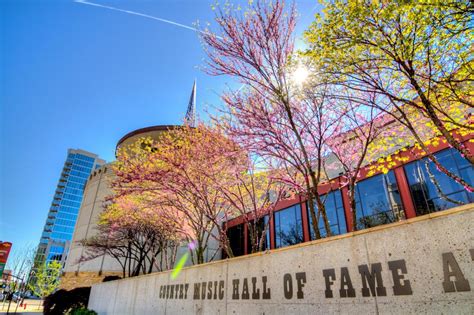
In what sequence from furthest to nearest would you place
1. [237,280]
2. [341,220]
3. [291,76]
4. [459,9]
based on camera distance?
[341,220]
[291,76]
[237,280]
[459,9]

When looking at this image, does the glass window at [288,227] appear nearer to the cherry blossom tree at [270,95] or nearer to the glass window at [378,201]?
the glass window at [378,201]

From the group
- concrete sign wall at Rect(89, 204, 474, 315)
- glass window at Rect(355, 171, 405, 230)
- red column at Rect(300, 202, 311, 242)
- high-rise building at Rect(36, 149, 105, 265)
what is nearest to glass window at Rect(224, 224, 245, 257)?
red column at Rect(300, 202, 311, 242)

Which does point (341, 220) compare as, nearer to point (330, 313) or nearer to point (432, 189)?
point (432, 189)

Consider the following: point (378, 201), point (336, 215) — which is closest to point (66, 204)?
point (336, 215)

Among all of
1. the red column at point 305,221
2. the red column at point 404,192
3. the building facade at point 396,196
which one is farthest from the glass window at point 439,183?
the red column at point 305,221

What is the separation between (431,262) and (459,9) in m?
4.78

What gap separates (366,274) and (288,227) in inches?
727

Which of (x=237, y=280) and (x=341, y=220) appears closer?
(x=237, y=280)

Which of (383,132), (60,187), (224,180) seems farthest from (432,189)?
(60,187)

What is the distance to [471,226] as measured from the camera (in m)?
3.62

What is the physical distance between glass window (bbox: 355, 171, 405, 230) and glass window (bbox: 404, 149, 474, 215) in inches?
37.7

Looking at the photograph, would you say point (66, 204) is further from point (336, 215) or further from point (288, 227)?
point (336, 215)

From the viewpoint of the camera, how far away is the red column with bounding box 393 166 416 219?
15.2 meters

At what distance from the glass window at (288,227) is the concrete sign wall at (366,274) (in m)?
14.9
